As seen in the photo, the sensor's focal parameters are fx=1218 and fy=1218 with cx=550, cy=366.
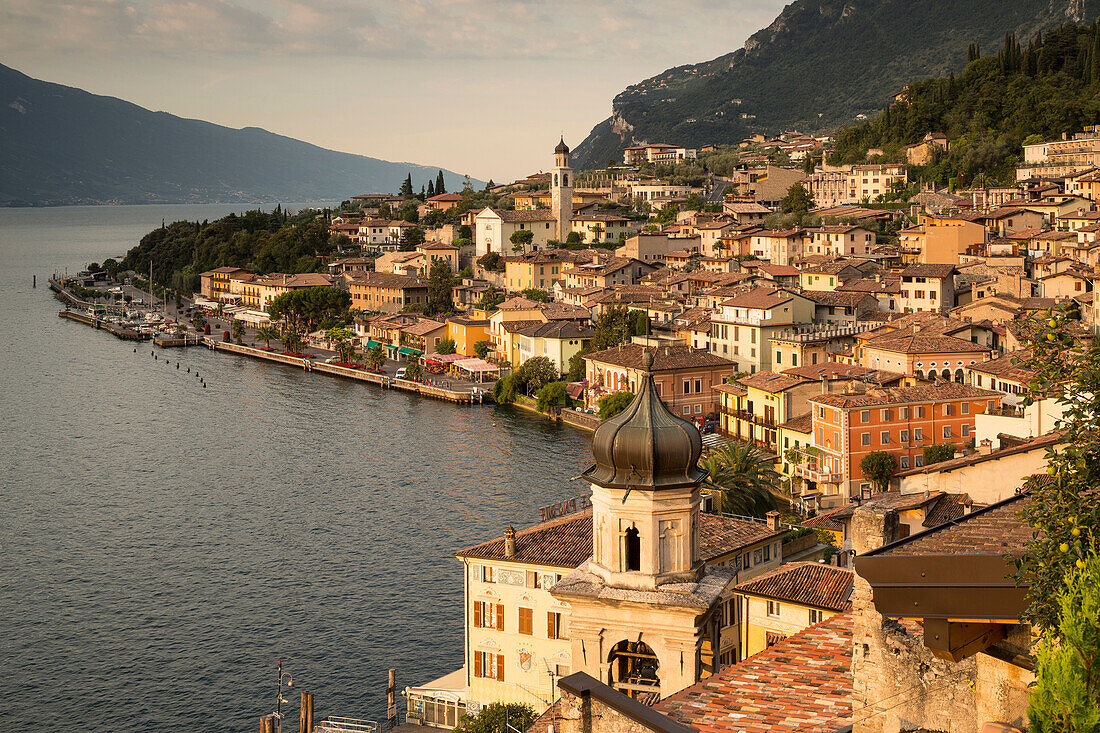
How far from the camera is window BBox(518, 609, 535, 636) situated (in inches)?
883

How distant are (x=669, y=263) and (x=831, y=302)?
23.6 m

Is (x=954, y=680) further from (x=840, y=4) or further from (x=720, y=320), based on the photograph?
(x=840, y=4)

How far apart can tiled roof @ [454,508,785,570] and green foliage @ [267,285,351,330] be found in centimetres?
6083

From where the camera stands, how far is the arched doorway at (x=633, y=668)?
9109 mm

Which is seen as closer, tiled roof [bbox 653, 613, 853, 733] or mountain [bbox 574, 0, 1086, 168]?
tiled roof [bbox 653, 613, 853, 733]

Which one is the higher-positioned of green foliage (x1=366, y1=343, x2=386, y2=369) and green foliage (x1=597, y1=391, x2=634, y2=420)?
green foliage (x1=366, y1=343, x2=386, y2=369)

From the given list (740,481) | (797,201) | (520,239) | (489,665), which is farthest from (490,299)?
(489,665)

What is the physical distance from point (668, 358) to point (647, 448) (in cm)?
4194

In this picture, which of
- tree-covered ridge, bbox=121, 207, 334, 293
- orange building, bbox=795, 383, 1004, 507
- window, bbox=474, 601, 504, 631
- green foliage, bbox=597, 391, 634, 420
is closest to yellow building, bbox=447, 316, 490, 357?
green foliage, bbox=597, 391, 634, 420

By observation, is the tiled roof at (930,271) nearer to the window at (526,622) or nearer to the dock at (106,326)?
the window at (526,622)

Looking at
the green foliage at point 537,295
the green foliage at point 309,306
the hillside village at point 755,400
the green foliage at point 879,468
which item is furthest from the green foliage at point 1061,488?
the green foliage at point 309,306

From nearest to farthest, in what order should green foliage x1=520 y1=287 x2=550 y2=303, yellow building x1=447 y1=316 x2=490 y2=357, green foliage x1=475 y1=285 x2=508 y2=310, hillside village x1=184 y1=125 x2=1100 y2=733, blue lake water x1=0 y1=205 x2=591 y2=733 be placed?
hillside village x1=184 y1=125 x2=1100 y2=733 → blue lake water x1=0 y1=205 x2=591 y2=733 → yellow building x1=447 y1=316 x2=490 y2=357 → green foliage x1=520 y1=287 x2=550 y2=303 → green foliage x1=475 y1=285 x2=508 y2=310

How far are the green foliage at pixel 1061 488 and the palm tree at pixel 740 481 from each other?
24.5 meters

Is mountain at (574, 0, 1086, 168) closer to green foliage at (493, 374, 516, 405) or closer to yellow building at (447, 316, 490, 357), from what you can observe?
yellow building at (447, 316, 490, 357)
